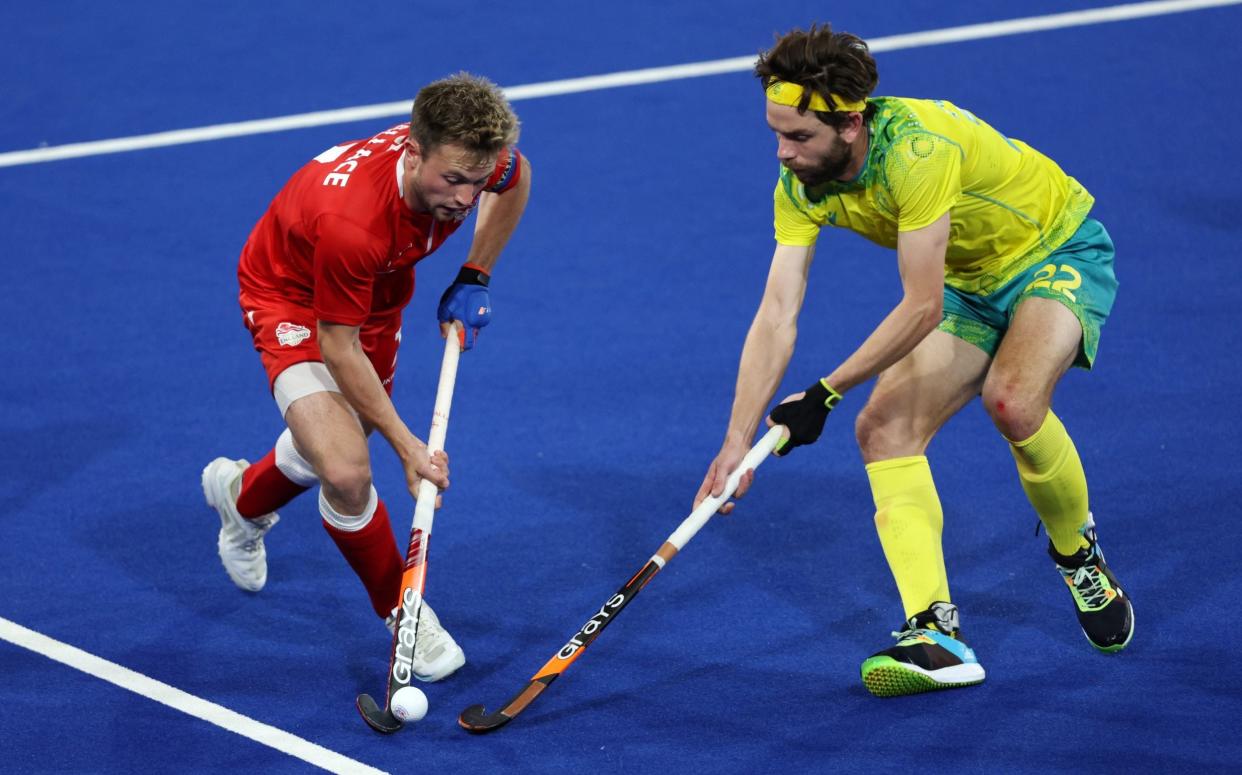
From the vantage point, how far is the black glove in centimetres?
414

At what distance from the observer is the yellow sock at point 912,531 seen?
4398 millimetres

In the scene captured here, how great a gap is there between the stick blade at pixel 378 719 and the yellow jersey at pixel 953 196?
5.17ft

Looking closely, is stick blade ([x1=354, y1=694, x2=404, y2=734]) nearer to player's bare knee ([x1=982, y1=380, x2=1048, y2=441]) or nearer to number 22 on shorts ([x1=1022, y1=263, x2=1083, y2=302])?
player's bare knee ([x1=982, y1=380, x2=1048, y2=441])

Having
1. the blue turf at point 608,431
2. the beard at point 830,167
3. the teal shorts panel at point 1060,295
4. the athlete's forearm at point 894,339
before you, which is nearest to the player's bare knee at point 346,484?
the blue turf at point 608,431

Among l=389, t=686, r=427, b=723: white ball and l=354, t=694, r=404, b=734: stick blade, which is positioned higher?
l=389, t=686, r=427, b=723: white ball

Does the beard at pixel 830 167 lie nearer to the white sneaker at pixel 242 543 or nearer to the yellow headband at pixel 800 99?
the yellow headband at pixel 800 99

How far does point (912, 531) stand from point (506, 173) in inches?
57.0

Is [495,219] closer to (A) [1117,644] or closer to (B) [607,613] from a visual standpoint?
(B) [607,613]

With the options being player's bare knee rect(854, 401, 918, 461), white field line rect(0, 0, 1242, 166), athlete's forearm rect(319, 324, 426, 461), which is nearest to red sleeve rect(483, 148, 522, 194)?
athlete's forearm rect(319, 324, 426, 461)

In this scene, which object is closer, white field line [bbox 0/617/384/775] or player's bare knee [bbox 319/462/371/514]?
white field line [bbox 0/617/384/775]

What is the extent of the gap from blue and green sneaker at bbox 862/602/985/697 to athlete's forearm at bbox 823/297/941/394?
700mm

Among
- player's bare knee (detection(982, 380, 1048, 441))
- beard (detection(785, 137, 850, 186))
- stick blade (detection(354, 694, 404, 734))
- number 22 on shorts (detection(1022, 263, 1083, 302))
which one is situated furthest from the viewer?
number 22 on shorts (detection(1022, 263, 1083, 302))

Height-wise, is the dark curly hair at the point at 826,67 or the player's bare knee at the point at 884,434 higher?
the dark curly hair at the point at 826,67

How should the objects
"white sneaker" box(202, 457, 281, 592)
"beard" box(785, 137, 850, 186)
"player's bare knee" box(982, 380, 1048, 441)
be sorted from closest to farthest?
"beard" box(785, 137, 850, 186) < "player's bare knee" box(982, 380, 1048, 441) < "white sneaker" box(202, 457, 281, 592)
